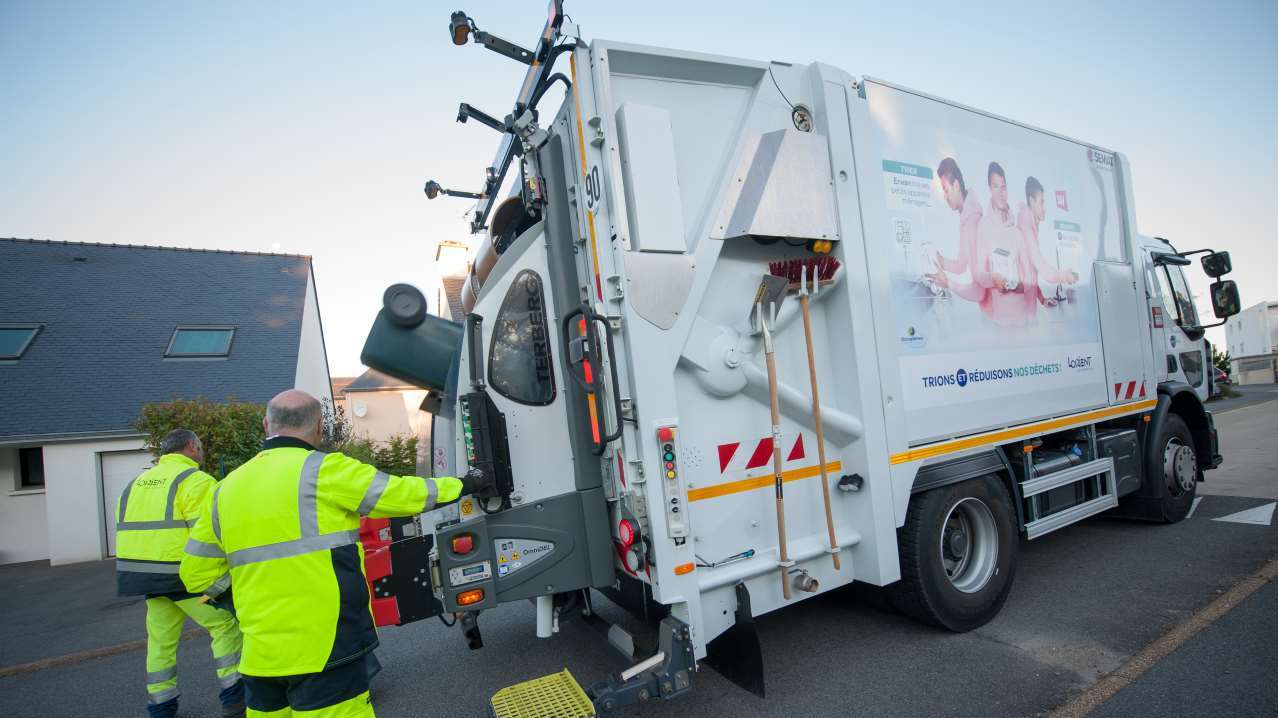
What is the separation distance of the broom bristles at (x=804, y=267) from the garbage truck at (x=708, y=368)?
17mm

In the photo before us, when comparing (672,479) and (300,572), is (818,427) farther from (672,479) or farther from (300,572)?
(300,572)

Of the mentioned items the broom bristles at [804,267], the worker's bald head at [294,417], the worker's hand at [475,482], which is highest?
the broom bristles at [804,267]

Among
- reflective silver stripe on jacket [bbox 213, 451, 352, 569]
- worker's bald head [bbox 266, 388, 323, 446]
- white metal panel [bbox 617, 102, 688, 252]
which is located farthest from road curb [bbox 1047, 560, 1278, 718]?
worker's bald head [bbox 266, 388, 323, 446]

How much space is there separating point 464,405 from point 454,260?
3.04 metres

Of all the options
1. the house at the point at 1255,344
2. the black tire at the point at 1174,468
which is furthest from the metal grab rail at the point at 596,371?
the house at the point at 1255,344

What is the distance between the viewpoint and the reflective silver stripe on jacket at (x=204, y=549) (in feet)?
7.60

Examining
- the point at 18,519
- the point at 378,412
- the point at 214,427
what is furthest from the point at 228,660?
the point at 378,412

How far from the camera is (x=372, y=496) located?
7.24 feet

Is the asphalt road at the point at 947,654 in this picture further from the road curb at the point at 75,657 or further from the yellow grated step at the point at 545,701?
the yellow grated step at the point at 545,701

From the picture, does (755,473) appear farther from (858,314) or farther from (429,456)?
(429,456)

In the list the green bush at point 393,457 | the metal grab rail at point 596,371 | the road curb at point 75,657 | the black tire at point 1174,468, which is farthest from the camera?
the green bush at point 393,457

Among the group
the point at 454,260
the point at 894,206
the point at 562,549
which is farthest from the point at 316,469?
the point at 454,260

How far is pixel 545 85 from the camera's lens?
287 centimetres

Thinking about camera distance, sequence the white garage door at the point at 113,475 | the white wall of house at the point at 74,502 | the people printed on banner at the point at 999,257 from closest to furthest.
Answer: the people printed on banner at the point at 999,257
the white wall of house at the point at 74,502
the white garage door at the point at 113,475
